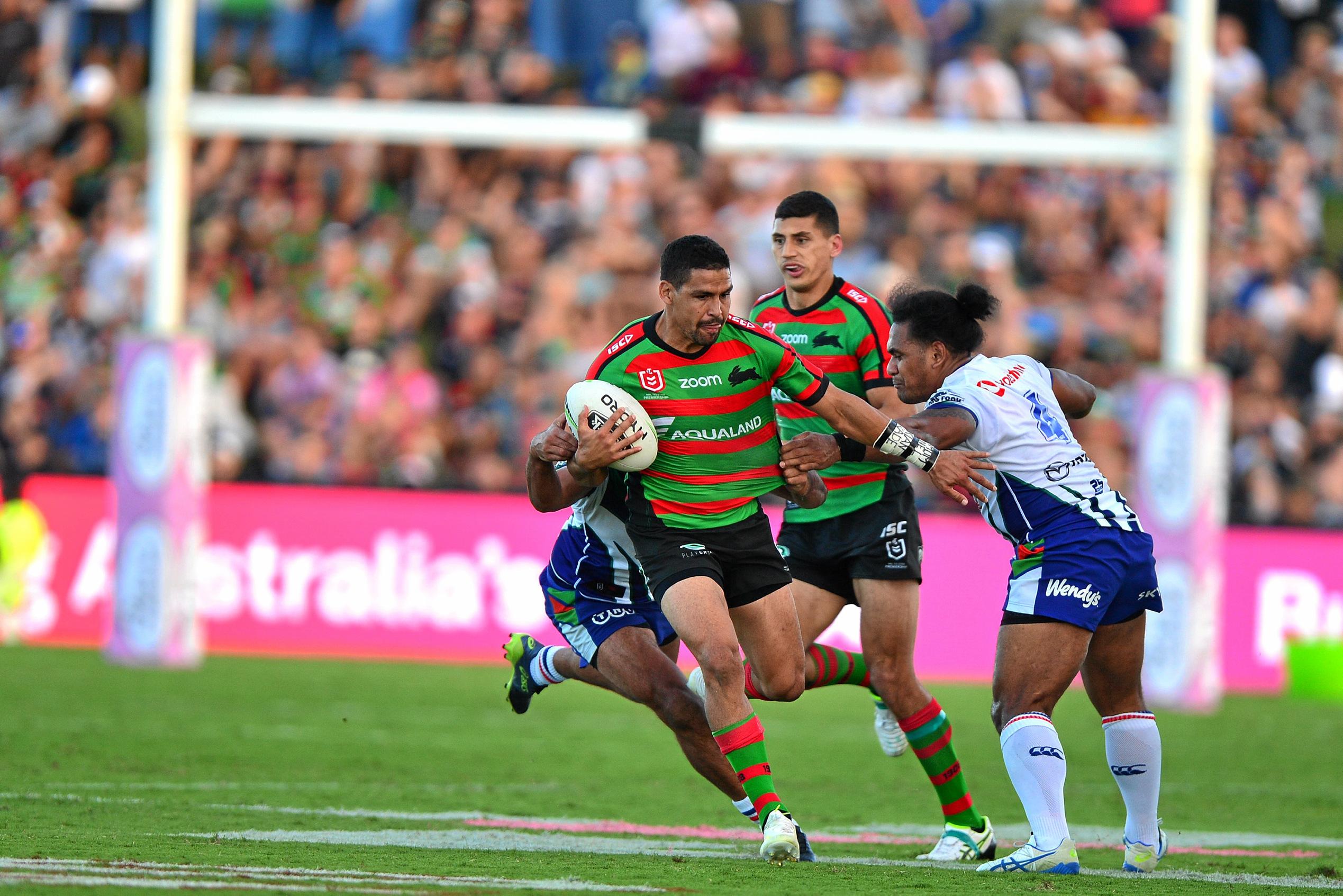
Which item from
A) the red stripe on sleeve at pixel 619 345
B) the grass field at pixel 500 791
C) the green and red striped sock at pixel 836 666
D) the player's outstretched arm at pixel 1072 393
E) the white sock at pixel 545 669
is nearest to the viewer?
the grass field at pixel 500 791

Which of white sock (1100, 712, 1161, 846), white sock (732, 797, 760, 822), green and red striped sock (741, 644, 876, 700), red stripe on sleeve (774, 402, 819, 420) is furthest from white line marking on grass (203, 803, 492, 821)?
white sock (1100, 712, 1161, 846)

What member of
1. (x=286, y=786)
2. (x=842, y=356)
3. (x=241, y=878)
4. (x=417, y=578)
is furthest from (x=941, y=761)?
(x=417, y=578)

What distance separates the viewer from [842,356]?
8.20 m

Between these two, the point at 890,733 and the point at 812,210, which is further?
the point at 890,733

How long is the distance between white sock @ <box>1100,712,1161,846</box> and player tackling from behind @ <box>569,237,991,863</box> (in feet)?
3.71

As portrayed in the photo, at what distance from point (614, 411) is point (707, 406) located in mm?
386

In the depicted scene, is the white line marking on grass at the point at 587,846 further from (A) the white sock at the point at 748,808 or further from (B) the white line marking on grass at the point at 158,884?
(B) the white line marking on grass at the point at 158,884

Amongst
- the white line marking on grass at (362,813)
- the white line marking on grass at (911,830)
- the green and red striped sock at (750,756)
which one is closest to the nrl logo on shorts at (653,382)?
the green and red striped sock at (750,756)

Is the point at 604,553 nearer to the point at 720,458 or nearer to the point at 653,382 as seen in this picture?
the point at 720,458

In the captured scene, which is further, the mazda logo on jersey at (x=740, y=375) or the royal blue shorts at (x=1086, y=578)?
the mazda logo on jersey at (x=740, y=375)

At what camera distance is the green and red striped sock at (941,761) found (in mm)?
7723

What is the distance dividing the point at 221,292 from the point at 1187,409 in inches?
389

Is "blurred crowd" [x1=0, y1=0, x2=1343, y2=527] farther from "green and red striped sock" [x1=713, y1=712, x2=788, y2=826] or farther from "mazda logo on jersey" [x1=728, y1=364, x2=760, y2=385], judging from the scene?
"green and red striped sock" [x1=713, y1=712, x2=788, y2=826]

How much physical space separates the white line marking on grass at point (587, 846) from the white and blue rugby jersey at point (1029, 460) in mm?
1295
